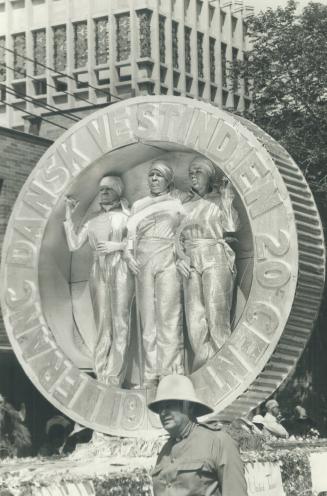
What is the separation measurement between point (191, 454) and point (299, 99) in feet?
73.7

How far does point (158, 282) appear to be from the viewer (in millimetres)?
14258

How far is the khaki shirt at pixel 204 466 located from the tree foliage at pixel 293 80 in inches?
798

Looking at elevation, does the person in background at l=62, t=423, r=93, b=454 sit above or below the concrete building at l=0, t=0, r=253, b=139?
below

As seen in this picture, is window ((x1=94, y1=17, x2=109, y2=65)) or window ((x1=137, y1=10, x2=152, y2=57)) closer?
window ((x1=137, y1=10, x2=152, y2=57))

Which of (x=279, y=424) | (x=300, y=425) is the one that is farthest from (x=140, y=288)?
(x=300, y=425)

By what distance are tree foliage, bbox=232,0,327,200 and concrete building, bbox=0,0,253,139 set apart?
121ft

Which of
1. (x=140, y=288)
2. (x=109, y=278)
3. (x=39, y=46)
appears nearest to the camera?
(x=140, y=288)

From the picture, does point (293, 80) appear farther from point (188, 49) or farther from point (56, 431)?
point (188, 49)

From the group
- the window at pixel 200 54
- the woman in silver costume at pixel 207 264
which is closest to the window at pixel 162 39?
the window at pixel 200 54

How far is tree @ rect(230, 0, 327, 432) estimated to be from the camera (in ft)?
97.3

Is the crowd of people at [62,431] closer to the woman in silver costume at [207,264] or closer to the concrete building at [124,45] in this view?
the woman in silver costume at [207,264]

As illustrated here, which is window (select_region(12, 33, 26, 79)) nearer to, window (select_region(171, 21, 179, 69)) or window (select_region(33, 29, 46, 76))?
window (select_region(33, 29, 46, 76))

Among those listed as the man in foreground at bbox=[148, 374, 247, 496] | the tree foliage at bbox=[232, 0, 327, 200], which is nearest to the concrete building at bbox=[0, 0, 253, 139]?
the tree foliage at bbox=[232, 0, 327, 200]

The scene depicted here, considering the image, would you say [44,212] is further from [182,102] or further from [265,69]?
[265,69]
